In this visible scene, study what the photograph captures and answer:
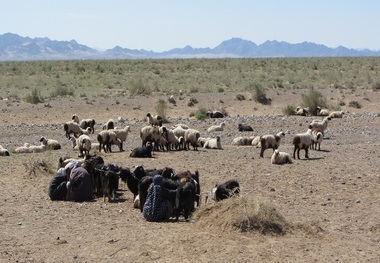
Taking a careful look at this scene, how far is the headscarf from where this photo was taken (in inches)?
499

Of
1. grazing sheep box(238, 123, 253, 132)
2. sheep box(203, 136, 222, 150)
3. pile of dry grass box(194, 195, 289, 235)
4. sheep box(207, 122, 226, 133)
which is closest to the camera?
pile of dry grass box(194, 195, 289, 235)

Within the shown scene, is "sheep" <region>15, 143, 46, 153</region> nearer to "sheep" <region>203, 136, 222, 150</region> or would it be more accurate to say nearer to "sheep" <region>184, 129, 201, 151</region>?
"sheep" <region>184, 129, 201, 151</region>

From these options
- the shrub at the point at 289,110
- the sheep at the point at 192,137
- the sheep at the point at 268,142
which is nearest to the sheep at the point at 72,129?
the sheep at the point at 192,137

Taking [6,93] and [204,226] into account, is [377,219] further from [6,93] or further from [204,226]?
[6,93]

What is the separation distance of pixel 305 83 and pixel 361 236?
37.8m

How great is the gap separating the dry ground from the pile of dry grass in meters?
0.18

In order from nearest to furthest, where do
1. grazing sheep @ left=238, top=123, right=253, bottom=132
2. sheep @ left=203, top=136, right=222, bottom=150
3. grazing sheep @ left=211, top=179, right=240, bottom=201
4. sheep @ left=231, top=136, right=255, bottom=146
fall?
1. grazing sheep @ left=211, top=179, right=240, bottom=201
2. sheep @ left=203, top=136, right=222, bottom=150
3. sheep @ left=231, top=136, right=255, bottom=146
4. grazing sheep @ left=238, top=123, right=253, bottom=132

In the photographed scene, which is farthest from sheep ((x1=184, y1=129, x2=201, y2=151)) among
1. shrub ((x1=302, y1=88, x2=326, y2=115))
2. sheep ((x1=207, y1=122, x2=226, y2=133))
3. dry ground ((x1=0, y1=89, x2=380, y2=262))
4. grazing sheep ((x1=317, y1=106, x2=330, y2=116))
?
shrub ((x1=302, y1=88, x2=326, y2=115))

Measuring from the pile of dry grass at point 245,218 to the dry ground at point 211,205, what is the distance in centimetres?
18

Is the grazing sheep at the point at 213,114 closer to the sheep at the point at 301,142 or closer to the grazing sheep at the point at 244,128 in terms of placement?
the grazing sheep at the point at 244,128

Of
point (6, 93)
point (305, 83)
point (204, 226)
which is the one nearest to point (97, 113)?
point (6, 93)

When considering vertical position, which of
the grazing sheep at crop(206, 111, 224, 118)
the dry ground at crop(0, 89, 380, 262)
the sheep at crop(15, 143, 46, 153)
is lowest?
the grazing sheep at crop(206, 111, 224, 118)

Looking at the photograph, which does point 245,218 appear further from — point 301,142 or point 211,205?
point 301,142

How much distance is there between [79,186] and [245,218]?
4741mm
